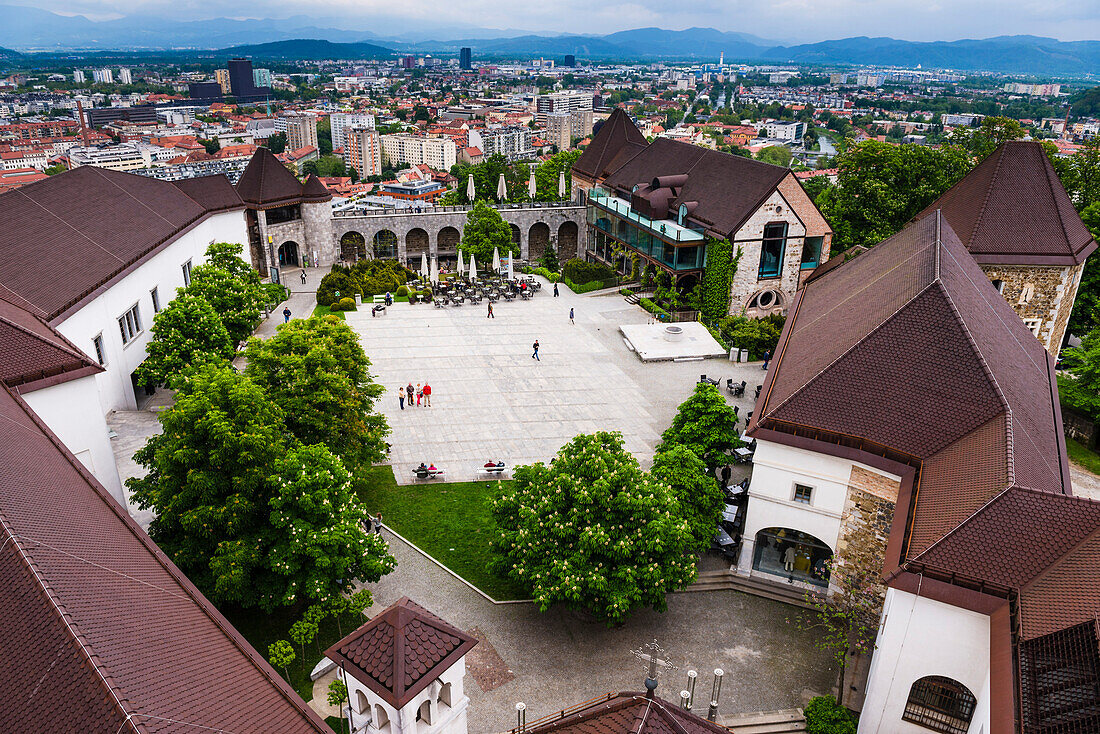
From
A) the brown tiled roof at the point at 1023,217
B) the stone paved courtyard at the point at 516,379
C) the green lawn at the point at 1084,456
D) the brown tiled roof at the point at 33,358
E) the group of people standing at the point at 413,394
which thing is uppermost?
the brown tiled roof at the point at 1023,217

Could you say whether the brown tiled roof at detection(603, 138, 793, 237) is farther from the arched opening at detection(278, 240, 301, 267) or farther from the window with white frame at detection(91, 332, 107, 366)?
the window with white frame at detection(91, 332, 107, 366)

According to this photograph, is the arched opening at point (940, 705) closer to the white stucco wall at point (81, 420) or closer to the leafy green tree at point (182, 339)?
the white stucco wall at point (81, 420)

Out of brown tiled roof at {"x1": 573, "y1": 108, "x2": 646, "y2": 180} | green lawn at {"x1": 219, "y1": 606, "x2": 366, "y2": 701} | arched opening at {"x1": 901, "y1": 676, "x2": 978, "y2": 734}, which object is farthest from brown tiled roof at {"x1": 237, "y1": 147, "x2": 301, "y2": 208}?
arched opening at {"x1": 901, "y1": 676, "x2": 978, "y2": 734}

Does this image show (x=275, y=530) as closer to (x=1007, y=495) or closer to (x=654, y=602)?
(x=654, y=602)

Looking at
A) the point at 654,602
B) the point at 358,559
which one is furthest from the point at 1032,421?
the point at 358,559

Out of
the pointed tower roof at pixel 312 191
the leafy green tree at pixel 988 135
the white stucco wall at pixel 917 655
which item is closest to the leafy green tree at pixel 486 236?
the pointed tower roof at pixel 312 191

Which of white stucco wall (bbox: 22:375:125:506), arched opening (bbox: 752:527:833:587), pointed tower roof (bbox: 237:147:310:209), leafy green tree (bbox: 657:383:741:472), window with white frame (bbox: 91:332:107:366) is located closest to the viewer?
white stucco wall (bbox: 22:375:125:506)

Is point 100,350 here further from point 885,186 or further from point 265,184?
point 885,186
